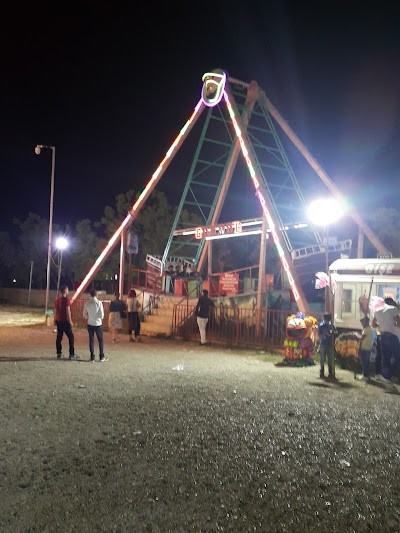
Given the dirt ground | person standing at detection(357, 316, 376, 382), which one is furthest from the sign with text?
the dirt ground

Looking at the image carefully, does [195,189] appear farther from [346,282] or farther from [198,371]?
[198,371]

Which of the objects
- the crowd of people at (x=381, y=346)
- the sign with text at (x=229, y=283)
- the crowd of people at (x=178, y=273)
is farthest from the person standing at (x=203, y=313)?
the crowd of people at (x=178, y=273)

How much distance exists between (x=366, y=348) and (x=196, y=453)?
18.2ft

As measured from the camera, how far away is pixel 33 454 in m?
5.02

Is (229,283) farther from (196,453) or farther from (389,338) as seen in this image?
(196,453)

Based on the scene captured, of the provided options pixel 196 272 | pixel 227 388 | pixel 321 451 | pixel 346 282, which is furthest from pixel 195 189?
pixel 321 451

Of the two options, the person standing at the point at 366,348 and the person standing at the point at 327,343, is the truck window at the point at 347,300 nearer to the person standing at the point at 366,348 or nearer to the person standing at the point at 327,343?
the person standing at the point at 327,343

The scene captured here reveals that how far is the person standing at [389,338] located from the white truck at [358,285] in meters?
1.26

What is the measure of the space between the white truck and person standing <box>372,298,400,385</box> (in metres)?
1.26

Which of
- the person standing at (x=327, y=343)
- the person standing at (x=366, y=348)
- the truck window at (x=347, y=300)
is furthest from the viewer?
the truck window at (x=347, y=300)

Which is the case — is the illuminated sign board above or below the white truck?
above

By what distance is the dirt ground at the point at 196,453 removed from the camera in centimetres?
376

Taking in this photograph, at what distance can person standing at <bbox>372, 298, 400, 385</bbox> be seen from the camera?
9266mm

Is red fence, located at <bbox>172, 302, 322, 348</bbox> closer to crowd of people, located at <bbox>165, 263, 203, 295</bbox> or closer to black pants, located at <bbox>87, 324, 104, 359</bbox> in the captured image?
black pants, located at <bbox>87, 324, 104, 359</bbox>
